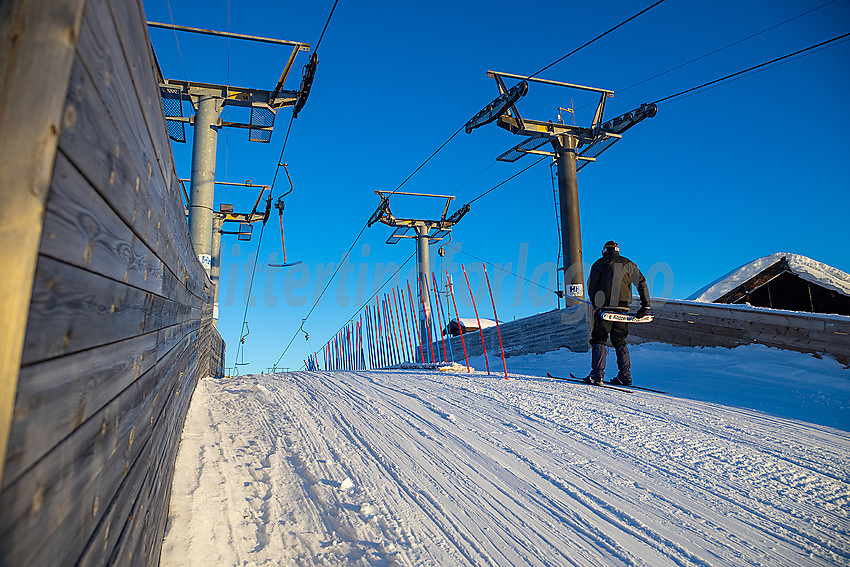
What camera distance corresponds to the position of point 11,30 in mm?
731

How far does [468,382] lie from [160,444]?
5.02 meters

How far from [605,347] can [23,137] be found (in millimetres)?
6738

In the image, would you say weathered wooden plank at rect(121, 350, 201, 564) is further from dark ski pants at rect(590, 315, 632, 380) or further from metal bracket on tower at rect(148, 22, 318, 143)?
metal bracket on tower at rect(148, 22, 318, 143)

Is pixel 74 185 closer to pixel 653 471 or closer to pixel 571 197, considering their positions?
pixel 653 471

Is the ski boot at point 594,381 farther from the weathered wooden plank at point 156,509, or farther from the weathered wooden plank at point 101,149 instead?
the weathered wooden plank at point 101,149

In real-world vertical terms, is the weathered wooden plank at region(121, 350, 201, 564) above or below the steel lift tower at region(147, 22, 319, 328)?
below

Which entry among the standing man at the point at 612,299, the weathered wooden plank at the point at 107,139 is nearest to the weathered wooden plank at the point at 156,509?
the weathered wooden plank at the point at 107,139

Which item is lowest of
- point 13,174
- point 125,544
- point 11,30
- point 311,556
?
point 311,556

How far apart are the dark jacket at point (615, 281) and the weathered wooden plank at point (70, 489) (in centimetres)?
629

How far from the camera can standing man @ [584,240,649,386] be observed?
6.58 m

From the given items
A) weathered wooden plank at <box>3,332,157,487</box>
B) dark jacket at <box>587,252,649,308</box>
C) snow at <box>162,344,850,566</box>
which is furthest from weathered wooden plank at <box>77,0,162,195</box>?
dark jacket at <box>587,252,649,308</box>

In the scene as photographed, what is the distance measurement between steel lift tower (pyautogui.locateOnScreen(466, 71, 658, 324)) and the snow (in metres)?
6.00

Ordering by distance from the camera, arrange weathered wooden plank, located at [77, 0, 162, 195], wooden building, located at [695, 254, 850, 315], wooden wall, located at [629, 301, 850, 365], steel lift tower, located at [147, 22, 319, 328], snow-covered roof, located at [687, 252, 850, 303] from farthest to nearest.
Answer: wooden building, located at [695, 254, 850, 315], snow-covered roof, located at [687, 252, 850, 303], steel lift tower, located at [147, 22, 319, 328], wooden wall, located at [629, 301, 850, 365], weathered wooden plank, located at [77, 0, 162, 195]

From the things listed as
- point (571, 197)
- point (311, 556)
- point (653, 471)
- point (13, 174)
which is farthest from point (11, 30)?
point (571, 197)
